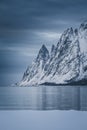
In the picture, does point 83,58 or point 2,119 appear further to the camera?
point 83,58

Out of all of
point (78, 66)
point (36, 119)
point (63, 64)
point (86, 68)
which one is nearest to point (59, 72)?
point (63, 64)

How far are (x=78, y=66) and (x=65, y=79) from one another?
347 inches

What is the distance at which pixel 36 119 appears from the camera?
10.0 metres

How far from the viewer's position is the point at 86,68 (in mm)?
150250

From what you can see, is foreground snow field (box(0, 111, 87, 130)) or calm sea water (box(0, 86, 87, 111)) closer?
foreground snow field (box(0, 111, 87, 130))

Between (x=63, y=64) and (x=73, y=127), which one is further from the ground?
(x=63, y=64)

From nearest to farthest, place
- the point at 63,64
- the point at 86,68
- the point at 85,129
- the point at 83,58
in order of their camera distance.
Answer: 1. the point at 85,129
2. the point at 86,68
3. the point at 83,58
4. the point at 63,64

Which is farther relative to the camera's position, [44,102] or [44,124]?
[44,102]

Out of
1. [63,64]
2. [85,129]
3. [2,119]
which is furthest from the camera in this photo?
[63,64]

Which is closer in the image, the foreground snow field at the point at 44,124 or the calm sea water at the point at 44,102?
the foreground snow field at the point at 44,124

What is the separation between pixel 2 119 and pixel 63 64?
611 feet

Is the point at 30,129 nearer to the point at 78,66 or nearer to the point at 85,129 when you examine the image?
the point at 85,129

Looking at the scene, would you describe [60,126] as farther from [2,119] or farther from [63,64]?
[63,64]

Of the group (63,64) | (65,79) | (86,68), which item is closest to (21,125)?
Answer: (86,68)
